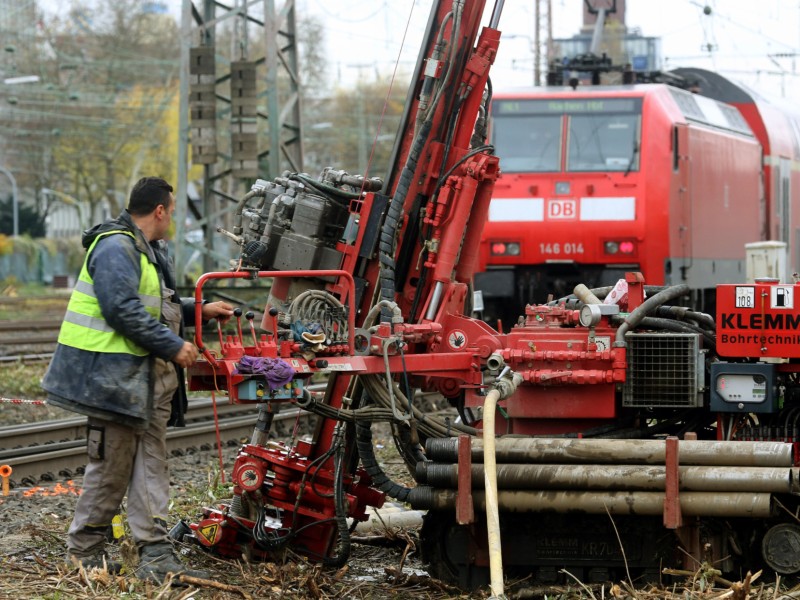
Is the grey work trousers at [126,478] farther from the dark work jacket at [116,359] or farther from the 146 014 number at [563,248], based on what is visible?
the 146 014 number at [563,248]

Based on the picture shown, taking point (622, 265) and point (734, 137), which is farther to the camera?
point (734, 137)

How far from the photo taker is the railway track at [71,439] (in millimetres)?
10102

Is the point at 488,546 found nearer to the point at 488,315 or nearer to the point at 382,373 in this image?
the point at 382,373

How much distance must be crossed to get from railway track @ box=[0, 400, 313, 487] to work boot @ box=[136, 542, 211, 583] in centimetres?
354

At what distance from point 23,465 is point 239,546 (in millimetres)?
3433

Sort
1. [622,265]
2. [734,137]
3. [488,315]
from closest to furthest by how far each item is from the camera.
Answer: [622,265]
[488,315]
[734,137]

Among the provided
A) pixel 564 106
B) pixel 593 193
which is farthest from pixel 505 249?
pixel 564 106

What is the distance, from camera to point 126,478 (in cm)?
652

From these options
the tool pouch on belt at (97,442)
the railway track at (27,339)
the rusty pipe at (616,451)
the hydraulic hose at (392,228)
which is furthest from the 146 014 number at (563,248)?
the tool pouch on belt at (97,442)

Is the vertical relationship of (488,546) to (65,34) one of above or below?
below

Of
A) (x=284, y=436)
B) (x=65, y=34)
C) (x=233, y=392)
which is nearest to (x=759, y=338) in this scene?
(x=233, y=392)

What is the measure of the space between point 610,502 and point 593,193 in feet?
33.4

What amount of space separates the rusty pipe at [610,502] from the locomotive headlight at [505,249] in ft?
32.5

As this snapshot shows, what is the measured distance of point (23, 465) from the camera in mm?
10016
